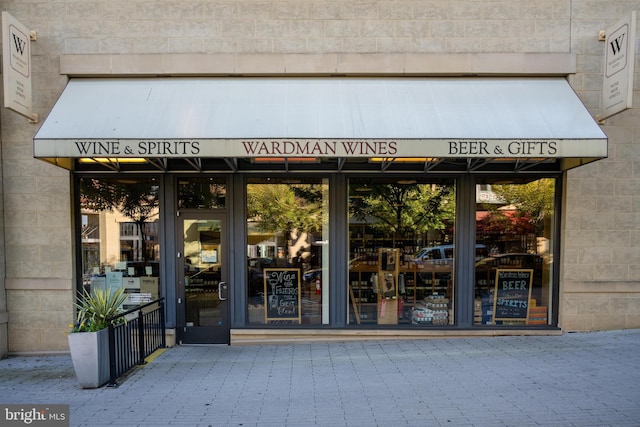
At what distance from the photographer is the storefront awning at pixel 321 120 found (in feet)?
17.9

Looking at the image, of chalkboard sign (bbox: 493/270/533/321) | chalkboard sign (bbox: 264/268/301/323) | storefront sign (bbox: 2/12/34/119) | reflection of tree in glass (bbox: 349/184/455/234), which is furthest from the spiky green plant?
chalkboard sign (bbox: 493/270/533/321)

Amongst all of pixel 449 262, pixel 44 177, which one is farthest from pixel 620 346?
pixel 44 177

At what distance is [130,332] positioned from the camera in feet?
18.3

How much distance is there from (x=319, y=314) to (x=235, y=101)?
408 centimetres

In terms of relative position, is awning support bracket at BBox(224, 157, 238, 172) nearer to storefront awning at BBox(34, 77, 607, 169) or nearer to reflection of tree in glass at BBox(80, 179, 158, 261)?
storefront awning at BBox(34, 77, 607, 169)

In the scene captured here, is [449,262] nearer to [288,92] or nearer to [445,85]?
[445,85]

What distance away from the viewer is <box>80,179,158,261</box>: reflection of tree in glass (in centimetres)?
702

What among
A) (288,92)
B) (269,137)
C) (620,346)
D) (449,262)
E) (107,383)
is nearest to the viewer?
(107,383)

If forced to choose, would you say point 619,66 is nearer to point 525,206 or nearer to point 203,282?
point 525,206

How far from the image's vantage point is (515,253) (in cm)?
710

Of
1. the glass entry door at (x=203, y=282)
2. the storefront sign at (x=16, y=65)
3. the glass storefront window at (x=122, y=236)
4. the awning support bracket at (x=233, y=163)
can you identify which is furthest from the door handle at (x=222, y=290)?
the storefront sign at (x=16, y=65)

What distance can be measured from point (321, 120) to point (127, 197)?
3.98m

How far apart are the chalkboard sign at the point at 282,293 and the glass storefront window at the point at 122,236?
2079 millimetres

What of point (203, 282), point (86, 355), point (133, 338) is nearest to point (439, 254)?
point (203, 282)
